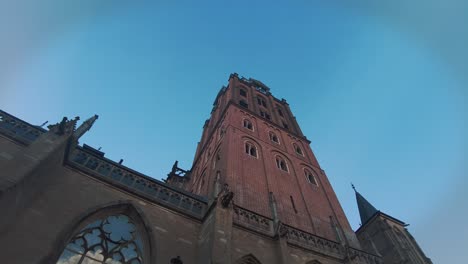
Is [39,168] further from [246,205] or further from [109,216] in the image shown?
[246,205]

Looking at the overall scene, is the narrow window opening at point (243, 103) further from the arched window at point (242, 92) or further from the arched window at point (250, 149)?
the arched window at point (250, 149)

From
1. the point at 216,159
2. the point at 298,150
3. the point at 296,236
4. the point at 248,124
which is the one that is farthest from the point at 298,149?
the point at 296,236

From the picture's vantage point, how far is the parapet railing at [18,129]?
10375mm

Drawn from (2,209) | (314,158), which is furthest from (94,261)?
(314,158)

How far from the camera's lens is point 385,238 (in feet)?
70.1

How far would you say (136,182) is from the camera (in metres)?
11.9

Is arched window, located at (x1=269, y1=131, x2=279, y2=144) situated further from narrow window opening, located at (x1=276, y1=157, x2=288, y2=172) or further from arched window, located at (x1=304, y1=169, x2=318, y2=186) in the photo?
arched window, located at (x1=304, y1=169, x2=318, y2=186)

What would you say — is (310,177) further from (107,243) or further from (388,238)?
(107,243)

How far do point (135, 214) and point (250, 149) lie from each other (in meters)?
10.9

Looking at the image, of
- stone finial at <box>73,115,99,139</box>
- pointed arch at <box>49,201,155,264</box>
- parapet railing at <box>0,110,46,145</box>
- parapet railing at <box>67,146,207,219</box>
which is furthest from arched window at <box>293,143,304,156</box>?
parapet railing at <box>0,110,46,145</box>

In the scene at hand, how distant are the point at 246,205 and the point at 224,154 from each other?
474 cm

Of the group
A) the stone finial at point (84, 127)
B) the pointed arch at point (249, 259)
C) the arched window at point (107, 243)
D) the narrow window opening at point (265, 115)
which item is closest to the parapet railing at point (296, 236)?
the pointed arch at point (249, 259)

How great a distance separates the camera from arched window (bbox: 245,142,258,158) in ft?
62.9

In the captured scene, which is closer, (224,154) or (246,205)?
(246,205)
